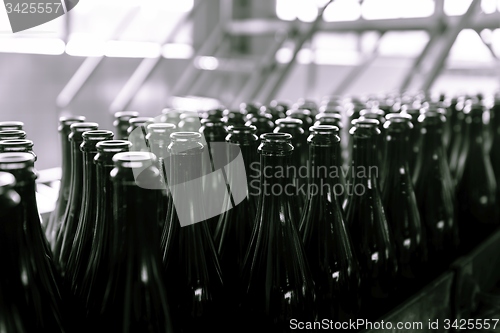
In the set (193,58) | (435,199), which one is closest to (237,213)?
(435,199)

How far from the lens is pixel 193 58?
3.65 metres

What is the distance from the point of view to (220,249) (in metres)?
0.58

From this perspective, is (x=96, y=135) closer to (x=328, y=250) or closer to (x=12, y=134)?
(x=12, y=134)

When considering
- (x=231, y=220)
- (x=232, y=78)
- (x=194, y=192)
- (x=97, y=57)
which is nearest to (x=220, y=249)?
(x=231, y=220)

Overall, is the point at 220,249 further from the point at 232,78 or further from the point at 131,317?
the point at 232,78

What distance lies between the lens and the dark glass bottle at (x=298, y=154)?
0.61m

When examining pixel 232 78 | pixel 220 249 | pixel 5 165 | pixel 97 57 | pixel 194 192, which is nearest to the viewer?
pixel 5 165

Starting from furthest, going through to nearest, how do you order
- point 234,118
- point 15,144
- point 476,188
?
point 476,188
point 234,118
point 15,144

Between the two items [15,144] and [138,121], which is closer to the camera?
[15,144]

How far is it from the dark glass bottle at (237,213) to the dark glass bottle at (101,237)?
0.52 feet

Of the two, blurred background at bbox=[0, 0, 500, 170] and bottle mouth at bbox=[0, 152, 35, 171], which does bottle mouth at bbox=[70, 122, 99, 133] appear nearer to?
bottle mouth at bbox=[0, 152, 35, 171]

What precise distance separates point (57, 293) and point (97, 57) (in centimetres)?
350

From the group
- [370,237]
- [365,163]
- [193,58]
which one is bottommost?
[370,237]

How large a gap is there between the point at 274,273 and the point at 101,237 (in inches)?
7.3
